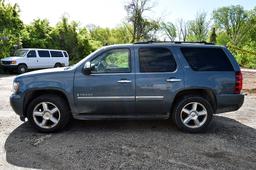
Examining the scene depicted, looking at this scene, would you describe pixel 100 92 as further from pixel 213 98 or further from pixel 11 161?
pixel 213 98

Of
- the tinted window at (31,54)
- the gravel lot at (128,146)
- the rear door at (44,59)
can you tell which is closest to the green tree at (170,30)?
the rear door at (44,59)

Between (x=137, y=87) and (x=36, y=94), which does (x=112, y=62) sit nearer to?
(x=137, y=87)

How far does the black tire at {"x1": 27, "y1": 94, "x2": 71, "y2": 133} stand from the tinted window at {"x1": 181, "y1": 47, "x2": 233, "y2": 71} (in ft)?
8.72

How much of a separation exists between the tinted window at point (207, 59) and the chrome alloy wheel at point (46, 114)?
287 cm

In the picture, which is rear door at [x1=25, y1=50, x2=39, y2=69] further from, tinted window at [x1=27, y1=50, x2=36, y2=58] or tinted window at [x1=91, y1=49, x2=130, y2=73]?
tinted window at [x1=91, y1=49, x2=130, y2=73]

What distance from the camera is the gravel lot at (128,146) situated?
3.52 m

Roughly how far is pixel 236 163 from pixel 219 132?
1374mm

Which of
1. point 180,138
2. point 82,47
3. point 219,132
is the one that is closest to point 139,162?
point 180,138

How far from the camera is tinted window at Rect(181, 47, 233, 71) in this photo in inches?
187

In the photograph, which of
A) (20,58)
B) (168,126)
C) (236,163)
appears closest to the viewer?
(236,163)

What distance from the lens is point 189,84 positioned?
4652 millimetres

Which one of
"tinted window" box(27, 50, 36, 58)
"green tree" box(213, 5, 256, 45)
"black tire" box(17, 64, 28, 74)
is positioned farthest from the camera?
"green tree" box(213, 5, 256, 45)

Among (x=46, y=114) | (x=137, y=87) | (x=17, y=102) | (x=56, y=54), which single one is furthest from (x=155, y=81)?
(x=56, y=54)

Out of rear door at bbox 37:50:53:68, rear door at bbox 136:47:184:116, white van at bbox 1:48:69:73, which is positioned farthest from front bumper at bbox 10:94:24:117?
rear door at bbox 37:50:53:68
